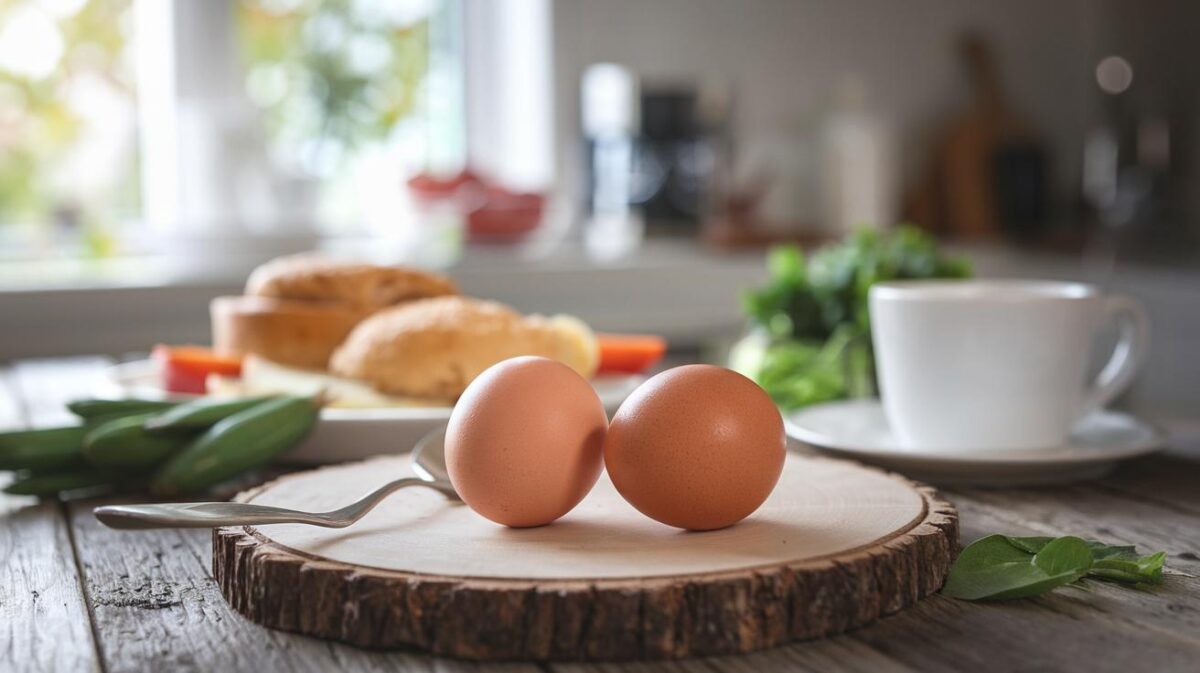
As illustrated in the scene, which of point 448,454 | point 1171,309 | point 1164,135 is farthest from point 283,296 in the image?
point 1164,135

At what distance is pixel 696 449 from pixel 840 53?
115 inches

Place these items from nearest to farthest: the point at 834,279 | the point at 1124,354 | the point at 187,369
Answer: the point at 1124,354, the point at 187,369, the point at 834,279

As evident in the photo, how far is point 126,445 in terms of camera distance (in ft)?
2.91

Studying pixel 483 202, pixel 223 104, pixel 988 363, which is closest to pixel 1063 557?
pixel 988 363

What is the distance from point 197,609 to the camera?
609mm

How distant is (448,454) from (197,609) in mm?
142

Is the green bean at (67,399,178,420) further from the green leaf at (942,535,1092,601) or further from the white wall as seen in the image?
the white wall

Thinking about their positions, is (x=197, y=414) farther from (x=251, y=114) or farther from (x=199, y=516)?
(x=251, y=114)

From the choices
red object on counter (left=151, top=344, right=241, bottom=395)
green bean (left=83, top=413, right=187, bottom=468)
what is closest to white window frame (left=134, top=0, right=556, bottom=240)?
red object on counter (left=151, top=344, right=241, bottom=395)

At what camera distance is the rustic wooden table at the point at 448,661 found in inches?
20.6

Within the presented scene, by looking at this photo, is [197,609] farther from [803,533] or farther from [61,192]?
[61,192]

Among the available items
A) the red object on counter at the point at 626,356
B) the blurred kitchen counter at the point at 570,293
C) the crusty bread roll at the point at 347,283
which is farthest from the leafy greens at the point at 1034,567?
the blurred kitchen counter at the point at 570,293

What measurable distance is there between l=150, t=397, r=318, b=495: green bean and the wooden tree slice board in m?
0.25

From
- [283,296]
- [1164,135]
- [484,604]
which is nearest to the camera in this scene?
[484,604]
